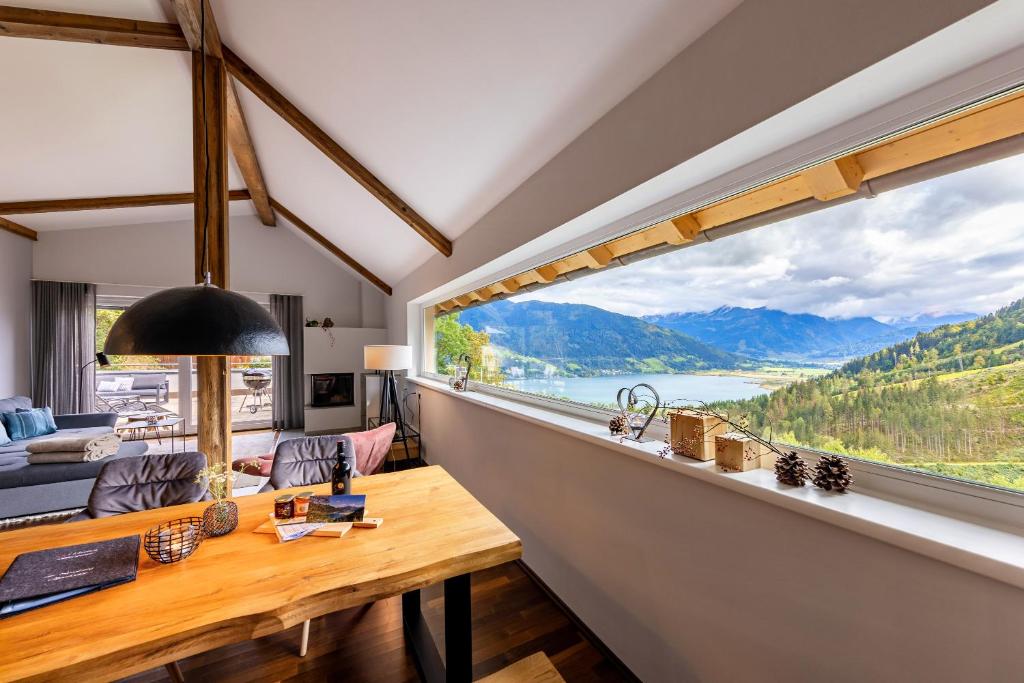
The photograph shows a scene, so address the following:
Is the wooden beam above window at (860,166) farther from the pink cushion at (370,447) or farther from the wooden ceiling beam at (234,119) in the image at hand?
the pink cushion at (370,447)

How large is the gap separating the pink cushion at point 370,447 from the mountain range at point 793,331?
7.29 feet

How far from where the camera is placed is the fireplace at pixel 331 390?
242 inches

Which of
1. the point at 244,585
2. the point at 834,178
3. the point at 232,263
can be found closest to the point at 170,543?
the point at 244,585

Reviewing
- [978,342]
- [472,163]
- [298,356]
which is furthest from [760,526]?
[298,356]

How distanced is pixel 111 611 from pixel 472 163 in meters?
2.38

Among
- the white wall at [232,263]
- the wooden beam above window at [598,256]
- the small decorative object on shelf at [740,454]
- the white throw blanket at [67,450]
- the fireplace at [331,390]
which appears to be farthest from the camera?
the fireplace at [331,390]

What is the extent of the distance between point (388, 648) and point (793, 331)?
2162 mm

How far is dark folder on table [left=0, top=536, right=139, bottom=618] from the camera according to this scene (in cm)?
98

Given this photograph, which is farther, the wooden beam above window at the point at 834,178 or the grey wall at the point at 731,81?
the wooden beam above window at the point at 834,178

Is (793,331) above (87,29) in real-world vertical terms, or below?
below

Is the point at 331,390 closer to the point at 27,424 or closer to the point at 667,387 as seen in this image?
the point at 27,424

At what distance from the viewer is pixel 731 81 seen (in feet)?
3.62

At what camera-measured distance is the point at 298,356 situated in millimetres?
6328

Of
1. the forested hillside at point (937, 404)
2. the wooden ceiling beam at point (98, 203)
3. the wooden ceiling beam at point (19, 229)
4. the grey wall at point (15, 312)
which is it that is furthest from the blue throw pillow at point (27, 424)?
the forested hillside at point (937, 404)
